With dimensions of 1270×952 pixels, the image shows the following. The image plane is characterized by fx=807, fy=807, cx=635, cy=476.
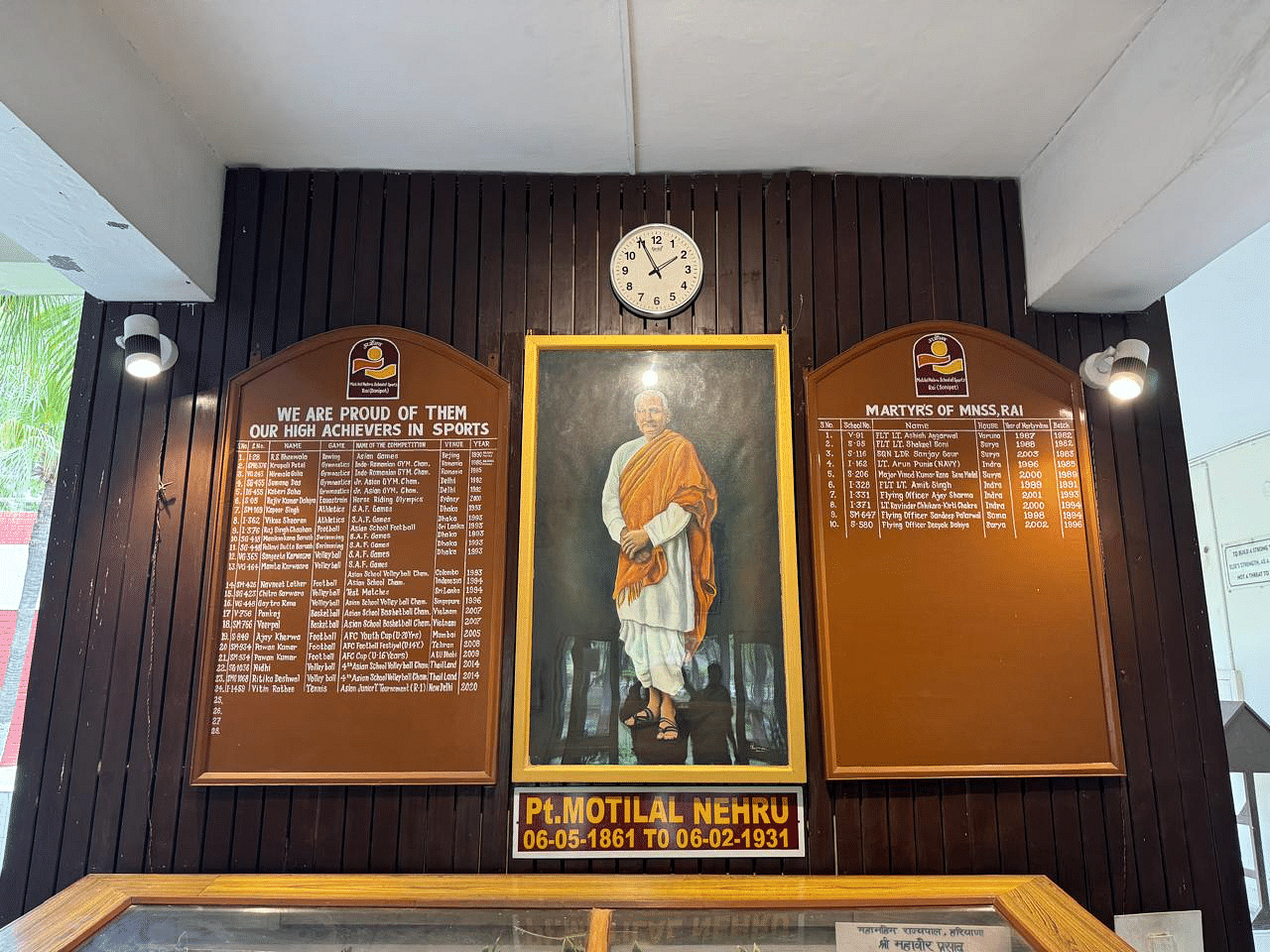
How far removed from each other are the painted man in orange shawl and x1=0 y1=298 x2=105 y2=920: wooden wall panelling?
67.3 inches

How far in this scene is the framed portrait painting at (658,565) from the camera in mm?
2365

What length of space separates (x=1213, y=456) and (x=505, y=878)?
4827 millimetres

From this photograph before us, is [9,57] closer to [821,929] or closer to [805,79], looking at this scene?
[805,79]

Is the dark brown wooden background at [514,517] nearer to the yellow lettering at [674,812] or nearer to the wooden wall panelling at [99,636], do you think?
the wooden wall panelling at [99,636]

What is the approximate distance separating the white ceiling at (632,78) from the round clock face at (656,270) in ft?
0.84

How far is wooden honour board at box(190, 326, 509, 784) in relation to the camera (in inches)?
93.4

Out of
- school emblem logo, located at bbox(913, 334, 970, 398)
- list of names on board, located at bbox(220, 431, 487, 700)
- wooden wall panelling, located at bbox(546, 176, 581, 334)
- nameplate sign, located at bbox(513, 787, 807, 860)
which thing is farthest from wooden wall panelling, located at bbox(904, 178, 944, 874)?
nameplate sign, located at bbox(513, 787, 807, 860)

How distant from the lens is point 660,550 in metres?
2.49

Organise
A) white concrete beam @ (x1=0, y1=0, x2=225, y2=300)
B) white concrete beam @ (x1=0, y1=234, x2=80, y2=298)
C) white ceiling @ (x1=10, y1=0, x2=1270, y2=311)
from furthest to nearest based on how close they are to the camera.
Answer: white concrete beam @ (x1=0, y1=234, x2=80, y2=298)
white ceiling @ (x1=10, y1=0, x2=1270, y2=311)
white concrete beam @ (x1=0, y1=0, x2=225, y2=300)

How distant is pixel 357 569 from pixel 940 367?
196cm

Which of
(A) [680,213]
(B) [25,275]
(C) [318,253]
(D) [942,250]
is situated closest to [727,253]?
(A) [680,213]

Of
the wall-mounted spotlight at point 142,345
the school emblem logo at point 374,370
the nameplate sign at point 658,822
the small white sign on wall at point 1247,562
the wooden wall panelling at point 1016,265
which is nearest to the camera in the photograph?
the nameplate sign at point 658,822

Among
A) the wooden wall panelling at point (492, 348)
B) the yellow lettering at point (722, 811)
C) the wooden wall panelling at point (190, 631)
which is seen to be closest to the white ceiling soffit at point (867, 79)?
the wooden wall panelling at point (492, 348)

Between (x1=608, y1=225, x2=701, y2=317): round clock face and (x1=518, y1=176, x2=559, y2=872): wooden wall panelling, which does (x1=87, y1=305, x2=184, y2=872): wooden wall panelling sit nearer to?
(x1=518, y1=176, x2=559, y2=872): wooden wall panelling
